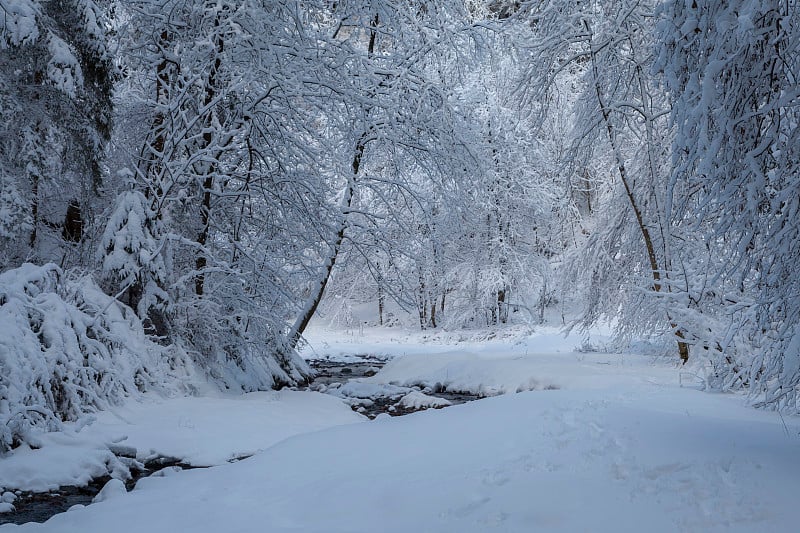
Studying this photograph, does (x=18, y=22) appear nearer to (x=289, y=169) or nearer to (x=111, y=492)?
(x=289, y=169)

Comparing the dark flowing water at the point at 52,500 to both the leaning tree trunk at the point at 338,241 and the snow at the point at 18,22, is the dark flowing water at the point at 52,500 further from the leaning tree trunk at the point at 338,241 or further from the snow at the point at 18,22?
the snow at the point at 18,22

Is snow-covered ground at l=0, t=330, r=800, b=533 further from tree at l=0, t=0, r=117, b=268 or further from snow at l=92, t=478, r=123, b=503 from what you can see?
tree at l=0, t=0, r=117, b=268

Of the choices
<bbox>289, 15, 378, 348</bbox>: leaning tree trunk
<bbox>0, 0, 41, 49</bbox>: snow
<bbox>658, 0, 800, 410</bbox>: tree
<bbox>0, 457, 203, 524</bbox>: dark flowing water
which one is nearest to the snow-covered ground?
<bbox>0, 457, 203, 524</bbox>: dark flowing water

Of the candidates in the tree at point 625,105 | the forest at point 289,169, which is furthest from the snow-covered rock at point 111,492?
the tree at point 625,105

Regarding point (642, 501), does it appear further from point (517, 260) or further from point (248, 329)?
point (517, 260)

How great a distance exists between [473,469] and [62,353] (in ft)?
13.9

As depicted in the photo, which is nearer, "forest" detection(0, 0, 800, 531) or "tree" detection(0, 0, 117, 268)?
"forest" detection(0, 0, 800, 531)

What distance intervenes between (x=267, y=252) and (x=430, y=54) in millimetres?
4853

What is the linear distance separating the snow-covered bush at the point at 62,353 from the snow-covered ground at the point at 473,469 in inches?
11.3

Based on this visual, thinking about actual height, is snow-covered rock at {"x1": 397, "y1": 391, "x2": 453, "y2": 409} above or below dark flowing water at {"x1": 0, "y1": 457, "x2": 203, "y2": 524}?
below

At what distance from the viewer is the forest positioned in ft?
12.3

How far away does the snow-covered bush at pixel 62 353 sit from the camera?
518 cm

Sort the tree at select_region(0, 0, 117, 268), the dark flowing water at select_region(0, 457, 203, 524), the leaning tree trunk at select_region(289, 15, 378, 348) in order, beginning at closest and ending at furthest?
1. the dark flowing water at select_region(0, 457, 203, 524)
2. the tree at select_region(0, 0, 117, 268)
3. the leaning tree trunk at select_region(289, 15, 378, 348)

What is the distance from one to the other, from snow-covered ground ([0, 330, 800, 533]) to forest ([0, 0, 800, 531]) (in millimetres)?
607
